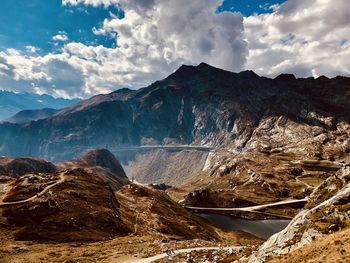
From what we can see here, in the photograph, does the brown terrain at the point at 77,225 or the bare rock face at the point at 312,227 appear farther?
the brown terrain at the point at 77,225

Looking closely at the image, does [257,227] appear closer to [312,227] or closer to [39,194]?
[39,194]

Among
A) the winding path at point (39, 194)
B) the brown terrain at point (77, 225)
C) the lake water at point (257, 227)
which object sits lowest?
the lake water at point (257, 227)

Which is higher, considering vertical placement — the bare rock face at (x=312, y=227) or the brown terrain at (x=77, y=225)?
the bare rock face at (x=312, y=227)

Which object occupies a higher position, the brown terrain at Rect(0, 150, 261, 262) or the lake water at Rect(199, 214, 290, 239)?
the brown terrain at Rect(0, 150, 261, 262)

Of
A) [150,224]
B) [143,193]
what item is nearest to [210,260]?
[150,224]

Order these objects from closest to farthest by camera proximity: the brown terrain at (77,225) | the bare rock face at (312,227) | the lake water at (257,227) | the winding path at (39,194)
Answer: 1. the bare rock face at (312,227)
2. the brown terrain at (77,225)
3. the winding path at (39,194)
4. the lake water at (257,227)

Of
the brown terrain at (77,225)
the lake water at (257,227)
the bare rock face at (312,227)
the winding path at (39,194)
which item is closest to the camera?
the bare rock face at (312,227)

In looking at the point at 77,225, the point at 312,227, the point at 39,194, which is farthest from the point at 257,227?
the point at 312,227

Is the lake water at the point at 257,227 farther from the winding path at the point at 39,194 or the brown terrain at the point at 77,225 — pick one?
the winding path at the point at 39,194

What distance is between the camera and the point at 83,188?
130 meters

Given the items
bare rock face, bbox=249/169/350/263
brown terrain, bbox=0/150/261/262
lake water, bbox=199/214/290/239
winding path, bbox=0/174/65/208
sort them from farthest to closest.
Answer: lake water, bbox=199/214/290/239
winding path, bbox=0/174/65/208
brown terrain, bbox=0/150/261/262
bare rock face, bbox=249/169/350/263

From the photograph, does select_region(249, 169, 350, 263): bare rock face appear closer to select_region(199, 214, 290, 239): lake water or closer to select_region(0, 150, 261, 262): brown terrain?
select_region(0, 150, 261, 262): brown terrain

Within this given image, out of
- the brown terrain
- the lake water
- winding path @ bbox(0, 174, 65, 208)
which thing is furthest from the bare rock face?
the lake water

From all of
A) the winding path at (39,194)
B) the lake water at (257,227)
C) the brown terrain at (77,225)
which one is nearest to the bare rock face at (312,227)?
the brown terrain at (77,225)
